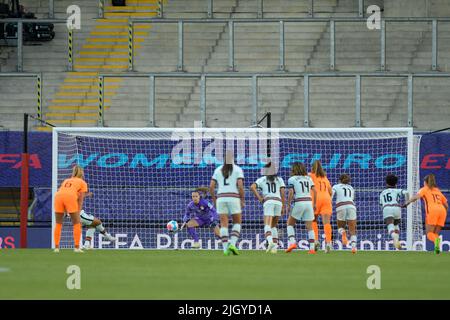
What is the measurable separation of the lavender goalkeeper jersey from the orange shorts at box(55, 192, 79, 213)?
12.3 ft

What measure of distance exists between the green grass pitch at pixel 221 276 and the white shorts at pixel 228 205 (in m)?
0.86

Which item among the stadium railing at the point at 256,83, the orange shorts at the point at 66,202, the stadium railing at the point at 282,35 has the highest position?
the stadium railing at the point at 282,35

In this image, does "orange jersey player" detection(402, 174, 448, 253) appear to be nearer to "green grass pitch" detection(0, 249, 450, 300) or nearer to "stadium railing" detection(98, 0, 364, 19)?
"green grass pitch" detection(0, 249, 450, 300)

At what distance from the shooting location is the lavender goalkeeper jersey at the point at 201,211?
25.8m

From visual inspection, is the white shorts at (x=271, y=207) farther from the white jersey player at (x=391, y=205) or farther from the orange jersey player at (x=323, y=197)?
the white jersey player at (x=391, y=205)

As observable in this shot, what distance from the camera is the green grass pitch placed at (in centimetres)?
1317

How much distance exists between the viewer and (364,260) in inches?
805

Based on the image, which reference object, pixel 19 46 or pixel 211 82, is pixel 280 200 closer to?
pixel 211 82

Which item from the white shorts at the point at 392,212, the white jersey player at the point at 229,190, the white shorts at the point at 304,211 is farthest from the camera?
the white shorts at the point at 392,212

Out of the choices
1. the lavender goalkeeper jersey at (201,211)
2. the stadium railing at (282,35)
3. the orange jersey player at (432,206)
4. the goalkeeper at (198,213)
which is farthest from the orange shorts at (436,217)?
the stadium railing at (282,35)

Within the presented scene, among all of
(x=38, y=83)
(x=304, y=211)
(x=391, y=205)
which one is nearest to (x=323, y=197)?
(x=304, y=211)

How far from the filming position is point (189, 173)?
28.3 metres

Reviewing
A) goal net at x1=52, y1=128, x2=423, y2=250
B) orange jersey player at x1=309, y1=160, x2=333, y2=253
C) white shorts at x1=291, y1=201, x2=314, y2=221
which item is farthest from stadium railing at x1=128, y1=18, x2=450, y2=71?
white shorts at x1=291, y1=201, x2=314, y2=221

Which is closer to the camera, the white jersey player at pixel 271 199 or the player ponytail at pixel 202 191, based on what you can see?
the white jersey player at pixel 271 199
